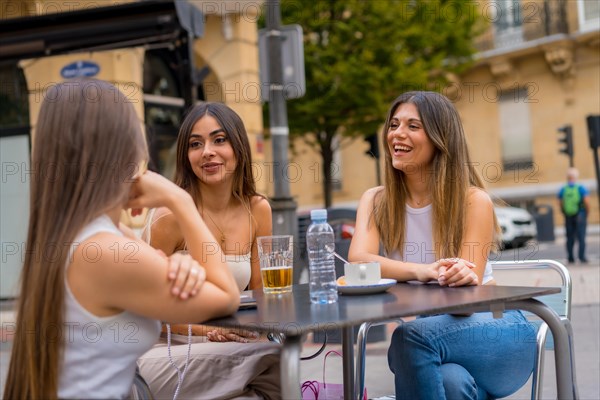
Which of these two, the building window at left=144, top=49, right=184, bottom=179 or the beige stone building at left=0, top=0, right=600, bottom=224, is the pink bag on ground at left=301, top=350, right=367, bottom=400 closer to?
the building window at left=144, top=49, right=184, bottom=179

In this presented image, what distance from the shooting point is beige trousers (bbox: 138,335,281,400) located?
7.37 feet

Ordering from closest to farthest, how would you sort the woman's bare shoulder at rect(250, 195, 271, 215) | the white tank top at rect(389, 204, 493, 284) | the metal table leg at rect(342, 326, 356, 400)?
the metal table leg at rect(342, 326, 356, 400) < the white tank top at rect(389, 204, 493, 284) < the woman's bare shoulder at rect(250, 195, 271, 215)

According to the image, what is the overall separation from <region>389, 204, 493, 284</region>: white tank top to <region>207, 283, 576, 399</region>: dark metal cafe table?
0.38 meters

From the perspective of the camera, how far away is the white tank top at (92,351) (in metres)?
1.81

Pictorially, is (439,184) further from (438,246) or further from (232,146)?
(232,146)

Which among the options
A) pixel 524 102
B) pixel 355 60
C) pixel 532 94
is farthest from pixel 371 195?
pixel 524 102

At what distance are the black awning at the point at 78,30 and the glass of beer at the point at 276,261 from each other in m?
5.18

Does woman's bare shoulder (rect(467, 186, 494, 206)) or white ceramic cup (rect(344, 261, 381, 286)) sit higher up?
woman's bare shoulder (rect(467, 186, 494, 206))

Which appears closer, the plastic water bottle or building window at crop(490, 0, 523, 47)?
the plastic water bottle

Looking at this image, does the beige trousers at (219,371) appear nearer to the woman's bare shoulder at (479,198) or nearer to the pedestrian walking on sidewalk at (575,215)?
the woman's bare shoulder at (479,198)

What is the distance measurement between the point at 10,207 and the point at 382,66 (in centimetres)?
1172

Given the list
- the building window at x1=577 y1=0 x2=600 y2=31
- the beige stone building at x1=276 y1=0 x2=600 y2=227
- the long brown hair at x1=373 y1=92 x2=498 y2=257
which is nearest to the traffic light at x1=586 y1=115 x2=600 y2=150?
the beige stone building at x1=276 y1=0 x2=600 y2=227

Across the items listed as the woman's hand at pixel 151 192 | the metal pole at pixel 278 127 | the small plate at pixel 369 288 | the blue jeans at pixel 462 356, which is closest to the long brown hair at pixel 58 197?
the woman's hand at pixel 151 192

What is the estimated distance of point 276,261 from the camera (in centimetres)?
268
